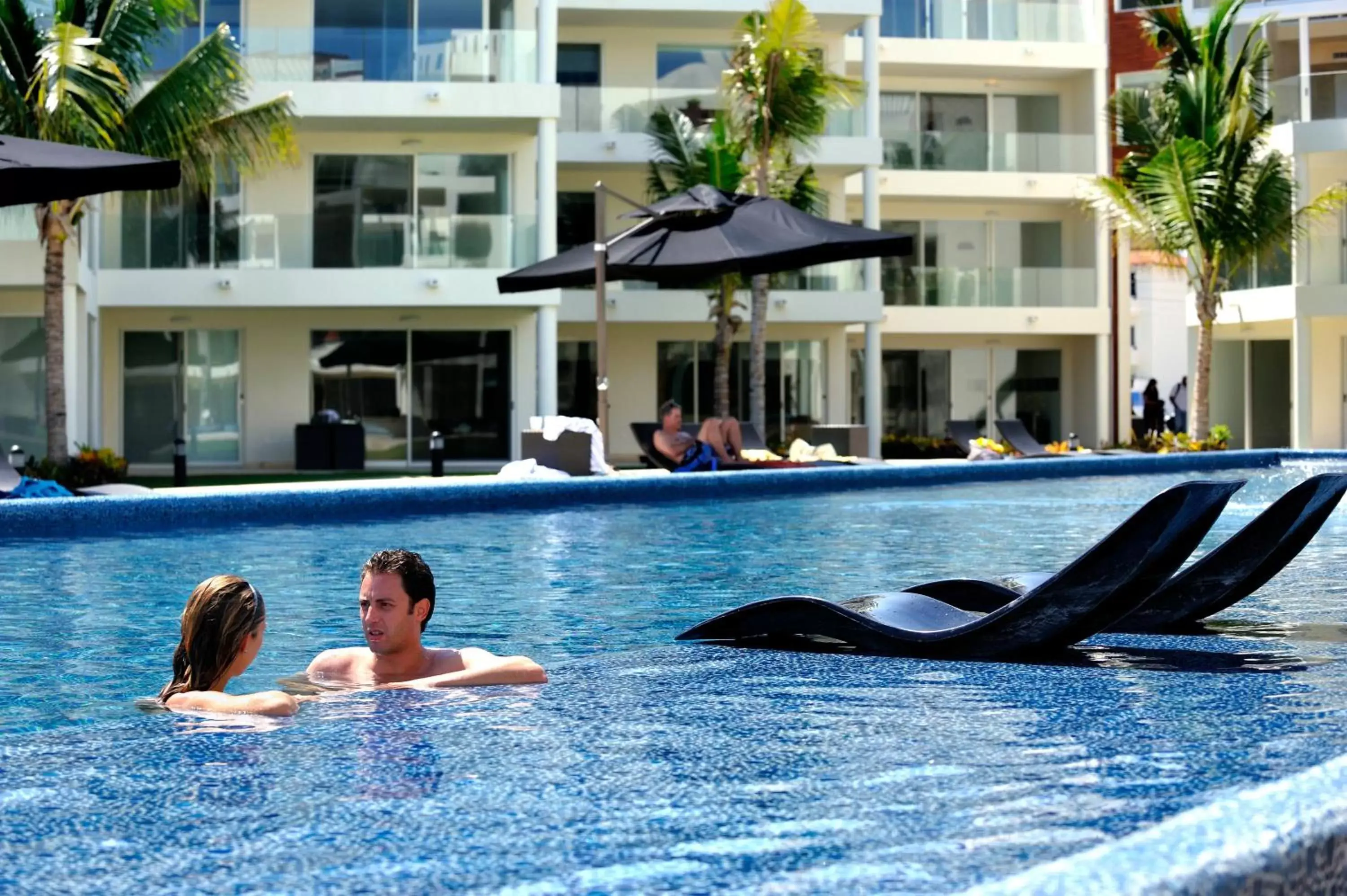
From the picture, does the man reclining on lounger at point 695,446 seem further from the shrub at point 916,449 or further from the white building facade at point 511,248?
the shrub at point 916,449

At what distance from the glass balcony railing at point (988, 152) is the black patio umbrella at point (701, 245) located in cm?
1586

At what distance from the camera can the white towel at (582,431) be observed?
17484mm

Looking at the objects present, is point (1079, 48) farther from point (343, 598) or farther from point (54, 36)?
point (343, 598)

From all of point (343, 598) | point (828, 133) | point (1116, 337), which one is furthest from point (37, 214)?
point (1116, 337)

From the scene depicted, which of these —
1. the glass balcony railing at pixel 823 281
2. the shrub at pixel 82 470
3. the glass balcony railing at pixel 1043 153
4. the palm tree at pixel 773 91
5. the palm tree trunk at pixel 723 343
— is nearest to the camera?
the shrub at pixel 82 470

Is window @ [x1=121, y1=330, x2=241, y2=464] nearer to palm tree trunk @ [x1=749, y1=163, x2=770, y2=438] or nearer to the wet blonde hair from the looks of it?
palm tree trunk @ [x1=749, y1=163, x2=770, y2=438]

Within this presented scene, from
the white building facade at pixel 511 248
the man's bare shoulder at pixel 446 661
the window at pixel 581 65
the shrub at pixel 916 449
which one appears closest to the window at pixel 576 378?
the white building facade at pixel 511 248

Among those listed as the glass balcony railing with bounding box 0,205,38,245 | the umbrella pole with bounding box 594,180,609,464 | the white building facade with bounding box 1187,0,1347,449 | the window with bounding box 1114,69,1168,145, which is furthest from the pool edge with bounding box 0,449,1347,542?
the window with bounding box 1114,69,1168,145

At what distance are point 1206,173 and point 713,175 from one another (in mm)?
7899

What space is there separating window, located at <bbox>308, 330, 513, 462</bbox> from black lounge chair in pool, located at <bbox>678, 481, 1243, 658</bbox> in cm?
2246

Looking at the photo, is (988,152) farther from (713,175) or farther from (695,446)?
(695,446)

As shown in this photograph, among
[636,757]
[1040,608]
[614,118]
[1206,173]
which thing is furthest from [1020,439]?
[636,757]

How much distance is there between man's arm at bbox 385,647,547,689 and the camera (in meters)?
5.52

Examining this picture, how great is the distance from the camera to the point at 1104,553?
5453 mm
